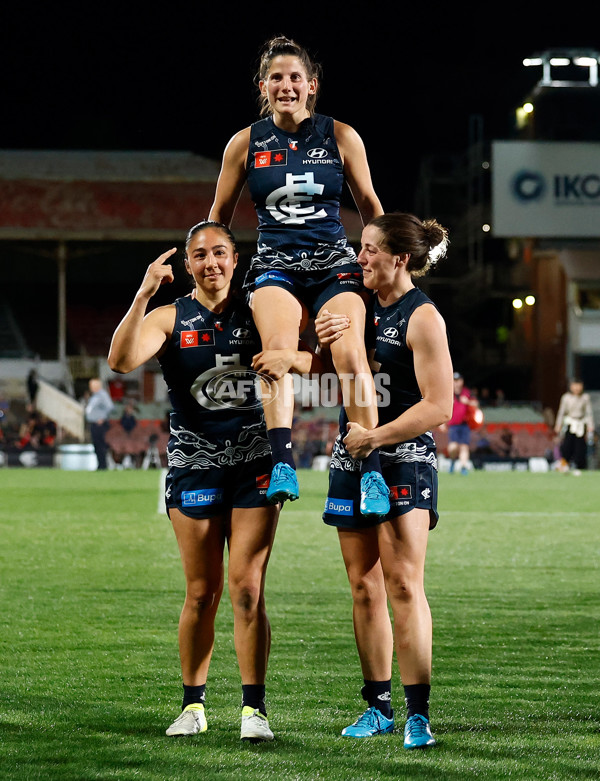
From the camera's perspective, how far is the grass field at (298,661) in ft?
14.6

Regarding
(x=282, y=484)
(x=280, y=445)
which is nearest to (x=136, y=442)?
(x=280, y=445)

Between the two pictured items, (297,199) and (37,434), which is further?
(37,434)

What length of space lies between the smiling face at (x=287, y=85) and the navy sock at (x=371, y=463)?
1.75m

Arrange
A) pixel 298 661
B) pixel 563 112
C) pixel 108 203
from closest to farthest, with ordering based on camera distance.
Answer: pixel 298 661
pixel 108 203
pixel 563 112

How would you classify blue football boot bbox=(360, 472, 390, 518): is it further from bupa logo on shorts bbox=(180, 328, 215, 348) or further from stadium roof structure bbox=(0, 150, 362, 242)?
stadium roof structure bbox=(0, 150, 362, 242)

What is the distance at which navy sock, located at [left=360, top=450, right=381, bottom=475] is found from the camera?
4711mm

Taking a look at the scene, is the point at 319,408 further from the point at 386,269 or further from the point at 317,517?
the point at 386,269

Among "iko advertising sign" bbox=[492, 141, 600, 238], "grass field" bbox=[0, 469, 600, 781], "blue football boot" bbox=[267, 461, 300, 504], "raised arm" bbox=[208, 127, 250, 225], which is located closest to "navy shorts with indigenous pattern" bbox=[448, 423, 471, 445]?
"grass field" bbox=[0, 469, 600, 781]

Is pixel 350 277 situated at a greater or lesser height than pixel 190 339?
greater

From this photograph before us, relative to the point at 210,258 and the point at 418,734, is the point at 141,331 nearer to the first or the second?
the point at 210,258

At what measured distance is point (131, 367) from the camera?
15.6 ft

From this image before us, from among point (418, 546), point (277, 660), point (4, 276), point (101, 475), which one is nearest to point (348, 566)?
point (418, 546)

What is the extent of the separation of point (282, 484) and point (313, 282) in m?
1.18

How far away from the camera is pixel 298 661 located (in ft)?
21.6
